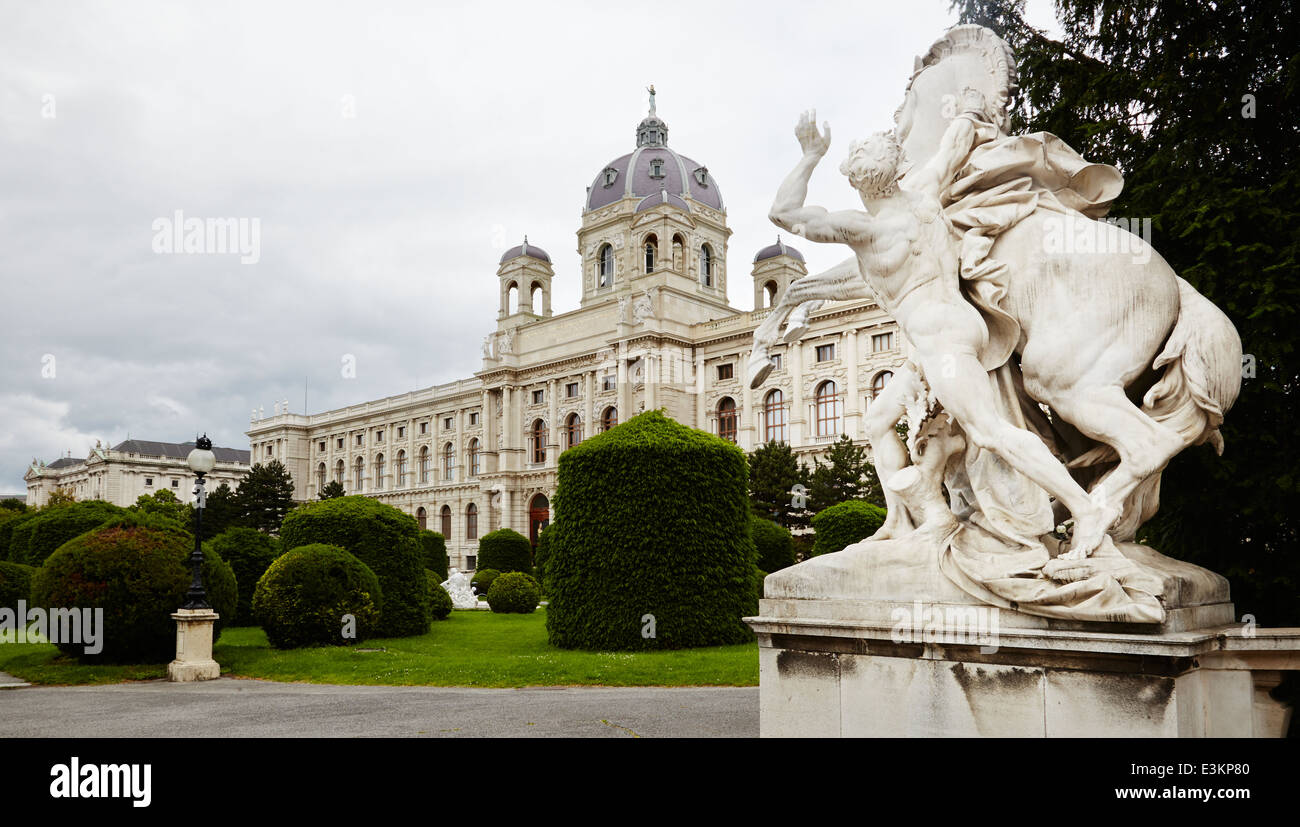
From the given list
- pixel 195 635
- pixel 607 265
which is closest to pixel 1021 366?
pixel 195 635

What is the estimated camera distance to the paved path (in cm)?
582

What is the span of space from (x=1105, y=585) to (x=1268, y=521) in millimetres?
2700

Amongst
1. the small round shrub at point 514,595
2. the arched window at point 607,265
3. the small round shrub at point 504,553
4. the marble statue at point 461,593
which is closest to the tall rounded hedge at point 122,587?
the small round shrub at point 514,595

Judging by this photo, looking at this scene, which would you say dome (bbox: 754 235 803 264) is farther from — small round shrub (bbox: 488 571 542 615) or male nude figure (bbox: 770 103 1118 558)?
male nude figure (bbox: 770 103 1118 558)

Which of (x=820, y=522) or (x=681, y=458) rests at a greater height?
(x=681, y=458)

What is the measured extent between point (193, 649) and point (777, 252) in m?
45.5

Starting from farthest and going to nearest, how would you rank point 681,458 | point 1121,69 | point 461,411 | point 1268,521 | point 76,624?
point 461,411, point 681,458, point 76,624, point 1121,69, point 1268,521

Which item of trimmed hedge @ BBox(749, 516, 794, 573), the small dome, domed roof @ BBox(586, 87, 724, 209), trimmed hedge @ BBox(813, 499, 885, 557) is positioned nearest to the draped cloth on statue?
trimmed hedge @ BBox(813, 499, 885, 557)

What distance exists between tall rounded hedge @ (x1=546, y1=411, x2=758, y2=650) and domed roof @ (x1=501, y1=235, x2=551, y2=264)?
44.9 metres

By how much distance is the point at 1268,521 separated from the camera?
5051mm

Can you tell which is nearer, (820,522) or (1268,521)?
(1268,521)

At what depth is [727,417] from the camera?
149 ft
